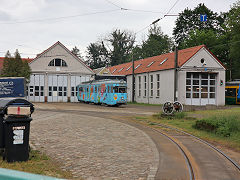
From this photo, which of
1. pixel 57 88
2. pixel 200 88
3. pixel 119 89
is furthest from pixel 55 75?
pixel 200 88

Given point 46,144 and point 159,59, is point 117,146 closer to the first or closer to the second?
point 46,144

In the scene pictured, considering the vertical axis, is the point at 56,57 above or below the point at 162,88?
above

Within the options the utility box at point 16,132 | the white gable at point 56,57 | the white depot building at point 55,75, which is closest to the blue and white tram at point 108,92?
Result: the white depot building at point 55,75

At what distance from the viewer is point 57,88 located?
144 ft

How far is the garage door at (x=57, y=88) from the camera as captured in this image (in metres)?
43.5

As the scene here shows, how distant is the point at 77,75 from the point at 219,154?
1522 inches

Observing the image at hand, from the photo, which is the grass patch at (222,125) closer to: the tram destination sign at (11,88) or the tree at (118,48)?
the tram destination sign at (11,88)

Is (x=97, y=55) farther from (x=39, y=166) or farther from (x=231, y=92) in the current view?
(x=39, y=166)

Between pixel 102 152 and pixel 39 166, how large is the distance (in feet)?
6.99

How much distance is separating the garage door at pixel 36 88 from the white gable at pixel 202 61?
2144 cm

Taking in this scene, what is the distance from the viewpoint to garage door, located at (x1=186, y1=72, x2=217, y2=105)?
3509 centimetres

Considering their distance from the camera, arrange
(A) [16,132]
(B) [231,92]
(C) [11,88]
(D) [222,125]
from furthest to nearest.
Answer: (B) [231,92] → (C) [11,88] → (D) [222,125] → (A) [16,132]

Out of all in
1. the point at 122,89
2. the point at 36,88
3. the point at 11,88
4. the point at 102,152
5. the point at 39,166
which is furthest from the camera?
the point at 36,88

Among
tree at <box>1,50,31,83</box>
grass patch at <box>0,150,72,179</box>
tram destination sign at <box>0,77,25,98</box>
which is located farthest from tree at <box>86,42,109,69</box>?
grass patch at <box>0,150,72,179</box>
